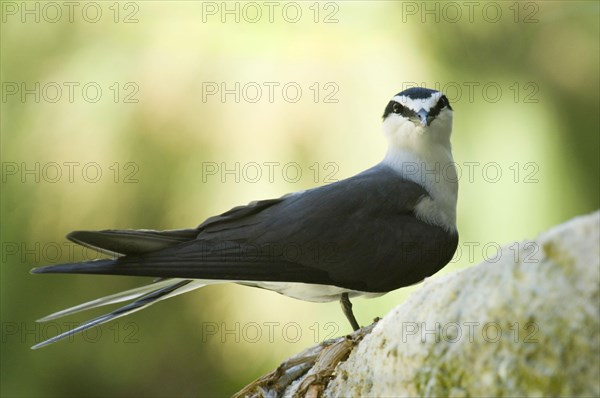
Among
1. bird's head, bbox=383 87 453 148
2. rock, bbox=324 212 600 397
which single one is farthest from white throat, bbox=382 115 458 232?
rock, bbox=324 212 600 397

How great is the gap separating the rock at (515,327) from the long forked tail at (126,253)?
0.97 metres

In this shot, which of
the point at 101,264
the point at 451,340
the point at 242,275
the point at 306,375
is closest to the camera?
the point at 451,340

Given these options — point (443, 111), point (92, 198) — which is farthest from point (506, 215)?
point (92, 198)

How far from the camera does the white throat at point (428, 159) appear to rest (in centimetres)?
274

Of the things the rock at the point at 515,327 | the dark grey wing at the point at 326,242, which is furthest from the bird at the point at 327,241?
the rock at the point at 515,327

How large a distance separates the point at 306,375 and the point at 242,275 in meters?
0.58

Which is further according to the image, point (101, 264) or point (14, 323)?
point (14, 323)

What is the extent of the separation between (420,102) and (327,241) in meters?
0.60

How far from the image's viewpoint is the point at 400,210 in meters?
2.67

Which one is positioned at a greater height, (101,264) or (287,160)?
(287,160)

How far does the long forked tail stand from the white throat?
80cm

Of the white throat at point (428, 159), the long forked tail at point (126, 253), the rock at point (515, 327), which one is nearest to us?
the rock at point (515, 327)

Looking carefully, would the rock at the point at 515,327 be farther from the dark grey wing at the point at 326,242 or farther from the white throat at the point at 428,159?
the white throat at the point at 428,159

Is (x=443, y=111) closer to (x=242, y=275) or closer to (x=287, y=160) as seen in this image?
(x=287, y=160)
